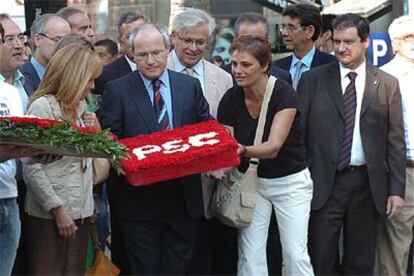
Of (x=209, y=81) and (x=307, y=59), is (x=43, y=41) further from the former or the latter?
(x=307, y=59)

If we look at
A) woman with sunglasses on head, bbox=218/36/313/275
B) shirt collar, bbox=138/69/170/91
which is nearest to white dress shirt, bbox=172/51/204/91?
woman with sunglasses on head, bbox=218/36/313/275

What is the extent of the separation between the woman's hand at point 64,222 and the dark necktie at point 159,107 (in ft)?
2.95

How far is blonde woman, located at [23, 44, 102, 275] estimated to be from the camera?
4938mm

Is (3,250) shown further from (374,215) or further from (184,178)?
(374,215)

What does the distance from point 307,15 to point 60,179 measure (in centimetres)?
313

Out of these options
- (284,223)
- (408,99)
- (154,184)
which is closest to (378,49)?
(408,99)

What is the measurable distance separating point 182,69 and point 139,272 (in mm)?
1597

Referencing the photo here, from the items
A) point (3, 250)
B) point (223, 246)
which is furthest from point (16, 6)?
point (3, 250)

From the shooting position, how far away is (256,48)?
5410mm

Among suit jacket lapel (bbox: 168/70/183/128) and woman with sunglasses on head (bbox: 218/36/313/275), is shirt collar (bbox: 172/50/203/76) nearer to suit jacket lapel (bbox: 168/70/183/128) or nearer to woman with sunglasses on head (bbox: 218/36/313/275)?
woman with sunglasses on head (bbox: 218/36/313/275)

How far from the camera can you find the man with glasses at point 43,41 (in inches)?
227

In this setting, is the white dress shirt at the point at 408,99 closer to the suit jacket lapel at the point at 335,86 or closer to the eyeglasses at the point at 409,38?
the eyeglasses at the point at 409,38

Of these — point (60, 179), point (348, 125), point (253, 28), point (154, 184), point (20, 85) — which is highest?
point (253, 28)

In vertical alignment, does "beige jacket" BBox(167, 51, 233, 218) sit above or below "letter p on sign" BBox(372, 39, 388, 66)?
below
